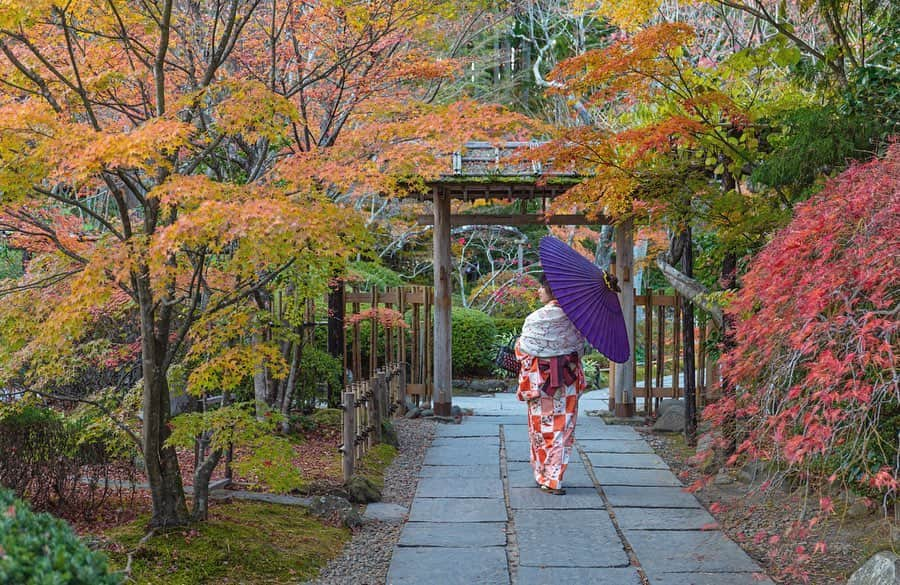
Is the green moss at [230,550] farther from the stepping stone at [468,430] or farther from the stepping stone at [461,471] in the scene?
the stepping stone at [468,430]

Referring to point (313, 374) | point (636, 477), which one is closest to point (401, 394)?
point (313, 374)

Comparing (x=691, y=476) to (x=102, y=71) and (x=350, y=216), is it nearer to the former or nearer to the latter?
(x=350, y=216)

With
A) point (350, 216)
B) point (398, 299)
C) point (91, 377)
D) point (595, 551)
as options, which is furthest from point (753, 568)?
point (398, 299)

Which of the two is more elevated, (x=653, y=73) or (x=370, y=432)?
(x=653, y=73)

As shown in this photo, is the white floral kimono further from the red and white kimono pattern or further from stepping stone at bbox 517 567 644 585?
stepping stone at bbox 517 567 644 585

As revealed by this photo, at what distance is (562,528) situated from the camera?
16.7 ft

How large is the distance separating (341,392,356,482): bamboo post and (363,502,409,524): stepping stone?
1.11 feet

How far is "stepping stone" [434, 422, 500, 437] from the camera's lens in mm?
8695

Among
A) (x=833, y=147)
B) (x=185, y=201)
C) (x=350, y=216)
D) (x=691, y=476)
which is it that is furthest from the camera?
(x=691, y=476)

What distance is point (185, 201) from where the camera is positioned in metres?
3.71

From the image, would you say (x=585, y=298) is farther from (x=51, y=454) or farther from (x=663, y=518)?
(x=51, y=454)

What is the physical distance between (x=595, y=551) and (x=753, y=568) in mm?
827

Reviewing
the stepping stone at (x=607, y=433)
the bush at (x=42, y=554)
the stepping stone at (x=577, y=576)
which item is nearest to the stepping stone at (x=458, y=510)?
the stepping stone at (x=577, y=576)

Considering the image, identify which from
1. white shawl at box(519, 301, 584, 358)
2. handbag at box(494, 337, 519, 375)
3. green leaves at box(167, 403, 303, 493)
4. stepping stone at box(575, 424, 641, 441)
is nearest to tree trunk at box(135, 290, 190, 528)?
green leaves at box(167, 403, 303, 493)
